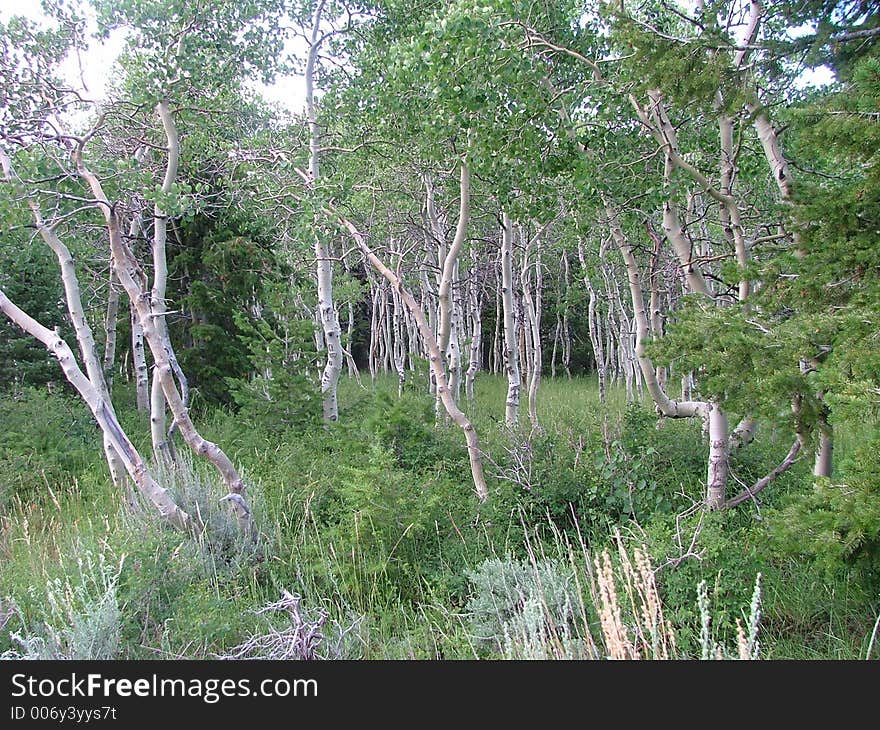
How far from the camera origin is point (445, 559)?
4.52m

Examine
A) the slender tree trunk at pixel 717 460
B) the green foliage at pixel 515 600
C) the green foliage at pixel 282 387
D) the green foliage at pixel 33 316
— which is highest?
the green foliage at pixel 33 316

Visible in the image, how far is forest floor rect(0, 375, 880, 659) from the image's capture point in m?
3.09

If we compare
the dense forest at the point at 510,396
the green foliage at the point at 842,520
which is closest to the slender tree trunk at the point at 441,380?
the dense forest at the point at 510,396

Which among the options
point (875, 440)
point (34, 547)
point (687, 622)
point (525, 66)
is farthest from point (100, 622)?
point (525, 66)

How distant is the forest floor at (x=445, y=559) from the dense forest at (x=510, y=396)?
31 millimetres

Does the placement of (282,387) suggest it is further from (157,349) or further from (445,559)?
(445,559)

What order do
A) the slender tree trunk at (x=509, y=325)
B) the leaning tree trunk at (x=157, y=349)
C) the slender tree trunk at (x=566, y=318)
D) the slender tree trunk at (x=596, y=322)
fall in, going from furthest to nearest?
the slender tree trunk at (x=566, y=318), the slender tree trunk at (x=596, y=322), the slender tree trunk at (x=509, y=325), the leaning tree trunk at (x=157, y=349)

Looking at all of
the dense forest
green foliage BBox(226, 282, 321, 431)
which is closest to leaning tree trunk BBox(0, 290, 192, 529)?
the dense forest

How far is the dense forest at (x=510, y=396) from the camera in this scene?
3.14 metres

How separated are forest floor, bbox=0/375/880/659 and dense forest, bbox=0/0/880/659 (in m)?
0.03

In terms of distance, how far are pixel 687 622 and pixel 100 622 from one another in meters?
3.08

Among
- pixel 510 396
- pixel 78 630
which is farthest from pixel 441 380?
pixel 510 396

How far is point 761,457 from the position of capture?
5.91 meters

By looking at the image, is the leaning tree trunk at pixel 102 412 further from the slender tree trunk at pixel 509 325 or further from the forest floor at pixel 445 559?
the slender tree trunk at pixel 509 325
